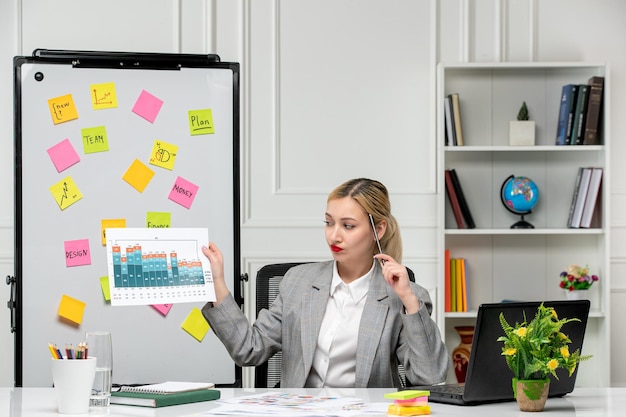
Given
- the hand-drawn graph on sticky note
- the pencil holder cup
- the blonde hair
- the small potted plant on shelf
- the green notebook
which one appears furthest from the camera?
the small potted plant on shelf

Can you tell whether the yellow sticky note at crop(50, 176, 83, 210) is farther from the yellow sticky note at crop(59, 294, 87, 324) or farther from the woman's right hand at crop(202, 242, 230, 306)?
the woman's right hand at crop(202, 242, 230, 306)

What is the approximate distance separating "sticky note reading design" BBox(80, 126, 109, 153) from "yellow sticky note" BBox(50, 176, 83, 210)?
0.15 meters

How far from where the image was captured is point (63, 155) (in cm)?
367

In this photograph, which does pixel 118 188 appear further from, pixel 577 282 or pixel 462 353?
pixel 577 282

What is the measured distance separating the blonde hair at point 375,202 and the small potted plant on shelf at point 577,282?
1.58m

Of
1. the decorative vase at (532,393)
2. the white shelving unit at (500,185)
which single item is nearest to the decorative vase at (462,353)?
the white shelving unit at (500,185)

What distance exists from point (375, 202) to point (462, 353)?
1.64 metres

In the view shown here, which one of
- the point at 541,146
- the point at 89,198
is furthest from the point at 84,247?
the point at 541,146

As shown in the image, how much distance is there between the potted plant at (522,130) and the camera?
4.00 metres

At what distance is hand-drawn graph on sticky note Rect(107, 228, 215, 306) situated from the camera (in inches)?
83.1

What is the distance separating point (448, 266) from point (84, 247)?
1591 millimetres

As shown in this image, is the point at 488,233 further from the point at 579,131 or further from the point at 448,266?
the point at 579,131

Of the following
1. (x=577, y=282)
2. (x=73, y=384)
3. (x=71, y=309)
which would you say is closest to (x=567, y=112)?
(x=577, y=282)

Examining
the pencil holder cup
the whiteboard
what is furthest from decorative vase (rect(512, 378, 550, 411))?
the whiteboard
